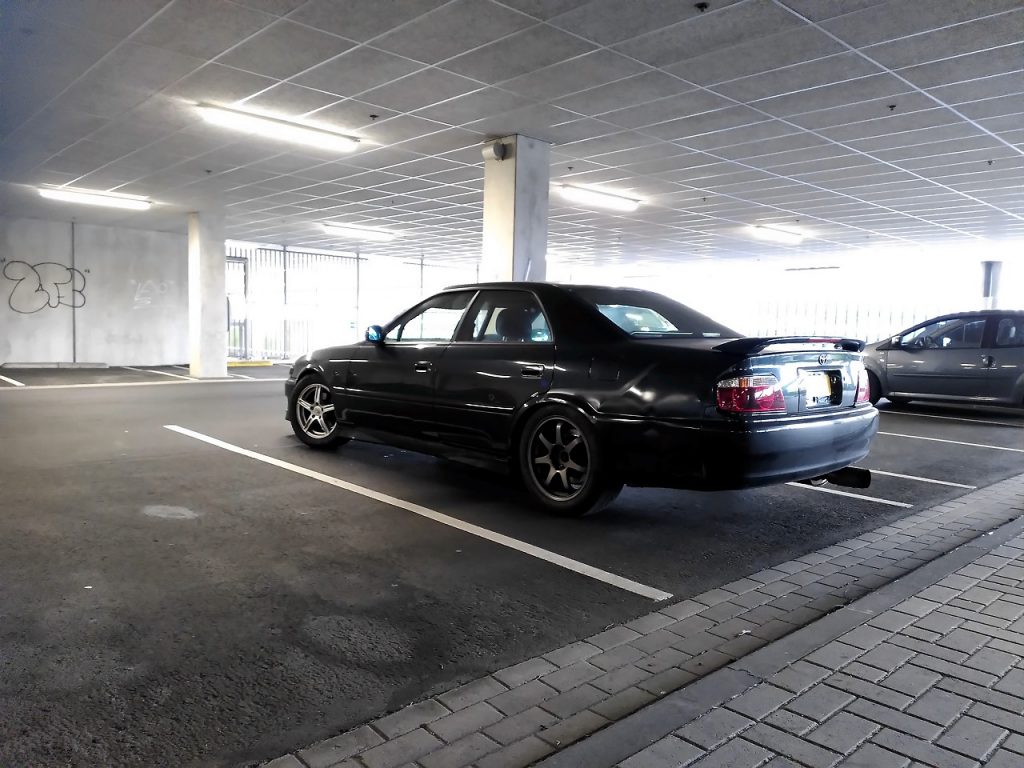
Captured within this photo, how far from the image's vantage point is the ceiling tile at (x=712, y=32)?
5.59m

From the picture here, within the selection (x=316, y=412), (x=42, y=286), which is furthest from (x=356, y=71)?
(x=42, y=286)

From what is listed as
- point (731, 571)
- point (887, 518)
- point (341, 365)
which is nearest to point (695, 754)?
point (731, 571)

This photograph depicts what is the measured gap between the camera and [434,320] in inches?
232

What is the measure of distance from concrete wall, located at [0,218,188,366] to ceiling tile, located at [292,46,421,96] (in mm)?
13606

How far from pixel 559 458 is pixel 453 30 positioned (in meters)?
3.62

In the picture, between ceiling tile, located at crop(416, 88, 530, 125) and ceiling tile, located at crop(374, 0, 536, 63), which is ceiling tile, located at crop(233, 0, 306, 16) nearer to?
ceiling tile, located at crop(374, 0, 536, 63)

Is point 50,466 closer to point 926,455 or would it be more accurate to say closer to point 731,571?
point 731,571

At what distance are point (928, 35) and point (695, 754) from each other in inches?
239

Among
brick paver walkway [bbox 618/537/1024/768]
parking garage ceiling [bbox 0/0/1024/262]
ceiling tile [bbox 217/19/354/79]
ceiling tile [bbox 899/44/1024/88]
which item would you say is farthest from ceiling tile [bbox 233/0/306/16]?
brick paver walkway [bbox 618/537/1024/768]

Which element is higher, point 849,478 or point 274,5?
point 274,5

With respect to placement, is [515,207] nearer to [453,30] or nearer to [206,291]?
[453,30]

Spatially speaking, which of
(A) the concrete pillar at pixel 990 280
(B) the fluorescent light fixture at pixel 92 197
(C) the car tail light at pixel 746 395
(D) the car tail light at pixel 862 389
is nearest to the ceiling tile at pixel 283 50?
(C) the car tail light at pixel 746 395

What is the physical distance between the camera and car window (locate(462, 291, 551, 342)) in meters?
5.16

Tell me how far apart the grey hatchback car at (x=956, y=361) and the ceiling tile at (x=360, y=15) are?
8.69 m
